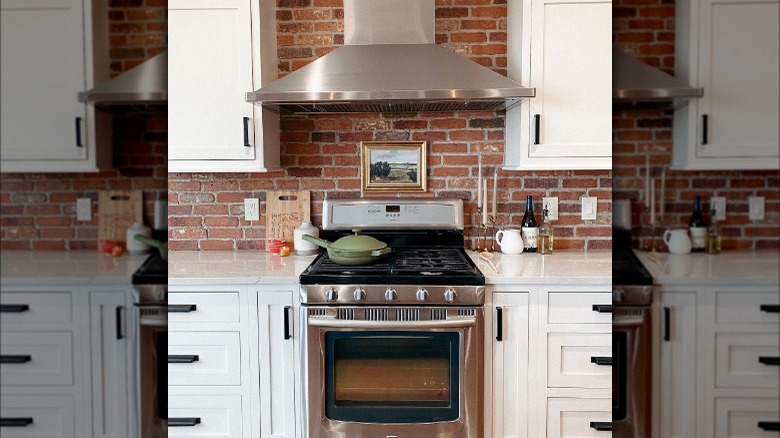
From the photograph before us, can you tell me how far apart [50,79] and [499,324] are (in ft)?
7.89

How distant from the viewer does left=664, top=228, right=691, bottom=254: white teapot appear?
0.48 feet

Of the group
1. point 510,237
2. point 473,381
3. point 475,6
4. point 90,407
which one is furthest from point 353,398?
point 90,407

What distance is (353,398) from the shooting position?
246 cm

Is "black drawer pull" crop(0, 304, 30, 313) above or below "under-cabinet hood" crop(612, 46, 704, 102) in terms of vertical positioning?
below

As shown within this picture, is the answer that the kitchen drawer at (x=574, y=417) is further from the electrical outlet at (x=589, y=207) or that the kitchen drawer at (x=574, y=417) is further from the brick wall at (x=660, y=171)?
the brick wall at (x=660, y=171)

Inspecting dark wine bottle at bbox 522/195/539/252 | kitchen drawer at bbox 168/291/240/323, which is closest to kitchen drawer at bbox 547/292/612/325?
dark wine bottle at bbox 522/195/539/252

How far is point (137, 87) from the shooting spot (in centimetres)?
17

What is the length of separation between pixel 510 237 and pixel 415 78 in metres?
0.92

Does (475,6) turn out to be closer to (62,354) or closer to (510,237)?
(510,237)

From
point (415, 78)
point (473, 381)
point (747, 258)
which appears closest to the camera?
point (747, 258)

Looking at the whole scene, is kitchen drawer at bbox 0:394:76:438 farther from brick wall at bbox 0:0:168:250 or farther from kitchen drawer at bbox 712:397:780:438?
kitchen drawer at bbox 712:397:780:438

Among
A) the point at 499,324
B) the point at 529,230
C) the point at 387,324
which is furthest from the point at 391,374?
the point at 529,230

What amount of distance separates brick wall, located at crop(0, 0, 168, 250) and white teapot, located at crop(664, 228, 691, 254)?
136 mm

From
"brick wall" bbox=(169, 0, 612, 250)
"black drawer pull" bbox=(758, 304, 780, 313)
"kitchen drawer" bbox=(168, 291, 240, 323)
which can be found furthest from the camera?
"brick wall" bbox=(169, 0, 612, 250)
